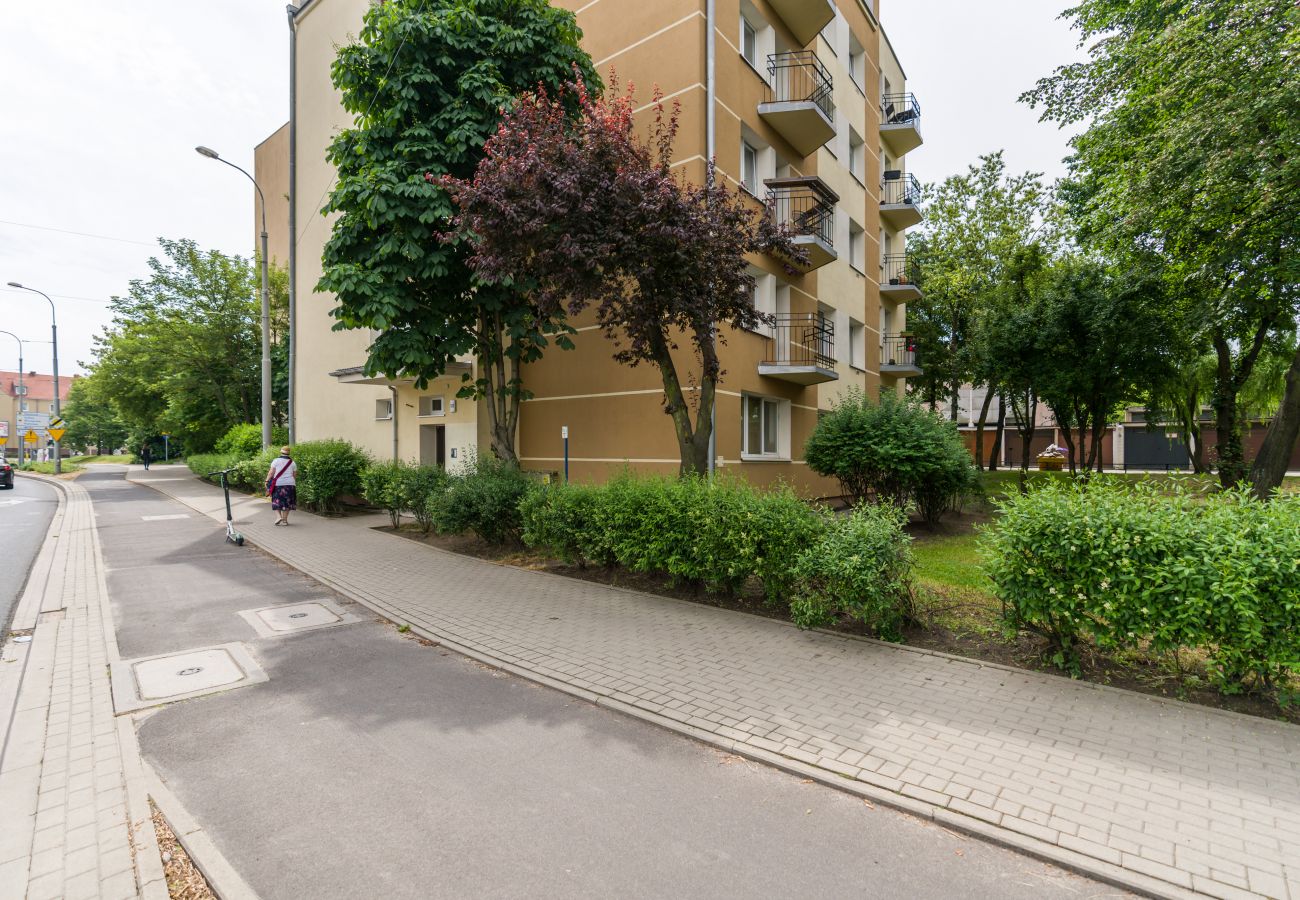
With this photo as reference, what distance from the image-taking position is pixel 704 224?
7.60 metres

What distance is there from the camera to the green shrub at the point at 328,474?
50.5ft

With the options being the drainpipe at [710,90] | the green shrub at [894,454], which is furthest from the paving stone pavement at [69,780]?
the green shrub at [894,454]

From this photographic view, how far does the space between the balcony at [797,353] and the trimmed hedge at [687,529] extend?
22.6 feet

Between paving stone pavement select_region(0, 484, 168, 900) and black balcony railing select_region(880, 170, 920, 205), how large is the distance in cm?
2448

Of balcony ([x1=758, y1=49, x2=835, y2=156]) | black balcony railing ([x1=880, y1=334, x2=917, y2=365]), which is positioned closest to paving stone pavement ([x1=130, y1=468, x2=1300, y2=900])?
balcony ([x1=758, y1=49, x2=835, y2=156])

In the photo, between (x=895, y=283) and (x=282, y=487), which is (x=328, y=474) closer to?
(x=282, y=487)

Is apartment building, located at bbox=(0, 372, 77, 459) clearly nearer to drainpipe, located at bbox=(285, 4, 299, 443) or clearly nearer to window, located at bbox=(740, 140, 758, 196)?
drainpipe, located at bbox=(285, 4, 299, 443)

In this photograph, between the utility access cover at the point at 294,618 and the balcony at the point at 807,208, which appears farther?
the balcony at the point at 807,208

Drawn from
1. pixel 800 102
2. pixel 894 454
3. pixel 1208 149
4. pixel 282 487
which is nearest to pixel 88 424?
pixel 282 487

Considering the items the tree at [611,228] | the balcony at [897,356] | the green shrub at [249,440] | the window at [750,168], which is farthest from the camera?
the green shrub at [249,440]

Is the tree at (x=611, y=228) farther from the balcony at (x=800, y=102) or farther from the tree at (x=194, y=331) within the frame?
the tree at (x=194, y=331)

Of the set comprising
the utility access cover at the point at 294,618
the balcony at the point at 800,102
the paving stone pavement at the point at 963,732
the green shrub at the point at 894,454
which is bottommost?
the utility access cover at the point at 294,618

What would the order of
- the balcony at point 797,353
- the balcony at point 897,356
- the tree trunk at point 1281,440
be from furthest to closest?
the balcony at point 897,356 → the balcony at point 797,353 → the tree trunk at point 1281,440

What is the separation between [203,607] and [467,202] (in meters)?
6.01
